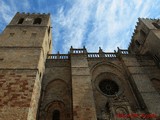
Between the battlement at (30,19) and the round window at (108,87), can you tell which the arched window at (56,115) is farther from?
the battlement at (30,19)

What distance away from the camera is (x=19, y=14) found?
16.1 m

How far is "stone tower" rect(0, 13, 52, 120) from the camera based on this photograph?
778 centimetres

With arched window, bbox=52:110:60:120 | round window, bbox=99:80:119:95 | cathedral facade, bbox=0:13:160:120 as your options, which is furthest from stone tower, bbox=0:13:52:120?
round window, bbox=99:80:119:95

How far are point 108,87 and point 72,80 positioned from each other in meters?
3.09

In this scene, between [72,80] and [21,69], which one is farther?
[72,80]

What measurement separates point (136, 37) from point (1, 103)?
15.2 metres

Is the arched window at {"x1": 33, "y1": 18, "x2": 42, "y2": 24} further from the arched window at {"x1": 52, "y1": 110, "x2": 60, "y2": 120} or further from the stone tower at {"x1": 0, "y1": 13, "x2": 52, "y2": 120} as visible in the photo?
the arched window at {"x1": 52, "y1": 110, "x2": 60, "y2": 120}

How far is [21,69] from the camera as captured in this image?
31.5 feet

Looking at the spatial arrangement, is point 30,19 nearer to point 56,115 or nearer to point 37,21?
point 37,21

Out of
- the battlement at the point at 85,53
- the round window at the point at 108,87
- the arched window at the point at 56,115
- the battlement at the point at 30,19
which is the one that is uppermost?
the battlement at the point at 30,19

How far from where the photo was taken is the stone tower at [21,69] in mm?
7781

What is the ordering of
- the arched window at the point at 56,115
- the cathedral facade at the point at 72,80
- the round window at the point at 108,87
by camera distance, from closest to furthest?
the cathedral facade at the point at 72,80
the arched window at the point at 56,115
the round window at the point at 108,87

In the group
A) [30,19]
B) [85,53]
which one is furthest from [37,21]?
[85,53]

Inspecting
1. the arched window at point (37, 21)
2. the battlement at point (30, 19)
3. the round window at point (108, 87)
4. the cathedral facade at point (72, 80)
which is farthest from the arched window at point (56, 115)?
the arched window at point (37, 21)
